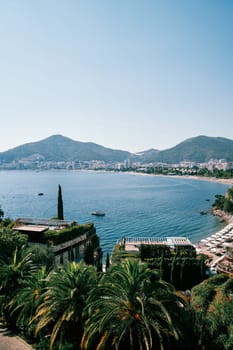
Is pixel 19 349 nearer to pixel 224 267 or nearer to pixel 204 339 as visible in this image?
pixel 204 339

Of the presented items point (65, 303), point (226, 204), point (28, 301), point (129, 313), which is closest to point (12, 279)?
point (28, 301)

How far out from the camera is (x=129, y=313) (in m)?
8.69

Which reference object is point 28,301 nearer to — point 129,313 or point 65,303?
point 65,303

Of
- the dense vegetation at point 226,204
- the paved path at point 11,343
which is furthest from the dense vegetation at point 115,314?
the dense vegetation at point 226,204

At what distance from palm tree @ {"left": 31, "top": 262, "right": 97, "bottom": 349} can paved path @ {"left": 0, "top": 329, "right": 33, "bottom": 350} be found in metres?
1.35

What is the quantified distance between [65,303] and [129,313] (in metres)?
2.51

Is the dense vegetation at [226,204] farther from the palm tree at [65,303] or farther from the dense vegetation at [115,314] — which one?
the palm tree at [65,303]

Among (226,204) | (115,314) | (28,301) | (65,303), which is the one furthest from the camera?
(226,204)

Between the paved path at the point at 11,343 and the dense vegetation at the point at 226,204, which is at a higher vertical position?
the paved path at the point at 11,343

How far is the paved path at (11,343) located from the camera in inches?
403

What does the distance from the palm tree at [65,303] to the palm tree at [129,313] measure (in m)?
0.55

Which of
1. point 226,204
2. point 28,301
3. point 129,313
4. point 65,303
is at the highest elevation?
point 129,313

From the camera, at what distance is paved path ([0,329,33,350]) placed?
33.6 ft

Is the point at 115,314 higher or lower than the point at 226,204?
higher
